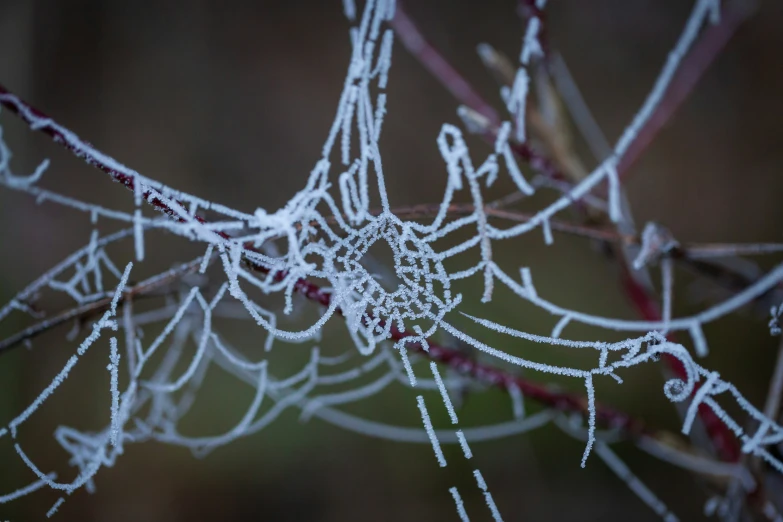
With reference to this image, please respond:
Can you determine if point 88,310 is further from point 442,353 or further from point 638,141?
point 638,141

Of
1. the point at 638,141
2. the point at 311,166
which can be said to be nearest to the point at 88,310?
the point at 638,141

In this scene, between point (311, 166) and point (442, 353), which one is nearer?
point (442, 353)

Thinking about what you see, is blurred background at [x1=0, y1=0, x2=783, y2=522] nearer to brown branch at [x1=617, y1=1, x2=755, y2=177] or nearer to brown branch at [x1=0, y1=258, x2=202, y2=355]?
brown branch at [x1=617, y1=1, x2=755, y2=177]

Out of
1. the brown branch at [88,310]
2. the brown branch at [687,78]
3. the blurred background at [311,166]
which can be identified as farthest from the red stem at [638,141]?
the blurred background at [311,166]

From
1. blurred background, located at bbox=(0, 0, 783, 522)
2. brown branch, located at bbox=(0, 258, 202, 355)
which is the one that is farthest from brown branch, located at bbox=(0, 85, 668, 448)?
blurred background, located at bbox=(0, 0, 783, 522)

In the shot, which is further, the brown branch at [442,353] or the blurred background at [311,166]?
the blurred background at [311,166]

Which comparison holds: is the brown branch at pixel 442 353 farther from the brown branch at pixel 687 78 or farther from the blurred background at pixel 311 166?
the blurred background at pixel 311 166

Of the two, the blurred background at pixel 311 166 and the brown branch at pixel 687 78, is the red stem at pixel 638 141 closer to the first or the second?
the brown branch at pixel 687 78

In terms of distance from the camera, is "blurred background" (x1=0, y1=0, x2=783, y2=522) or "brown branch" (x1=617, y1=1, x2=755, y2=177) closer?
"brown branch" (x1=617, y1=1, x2=755, y2=177)
